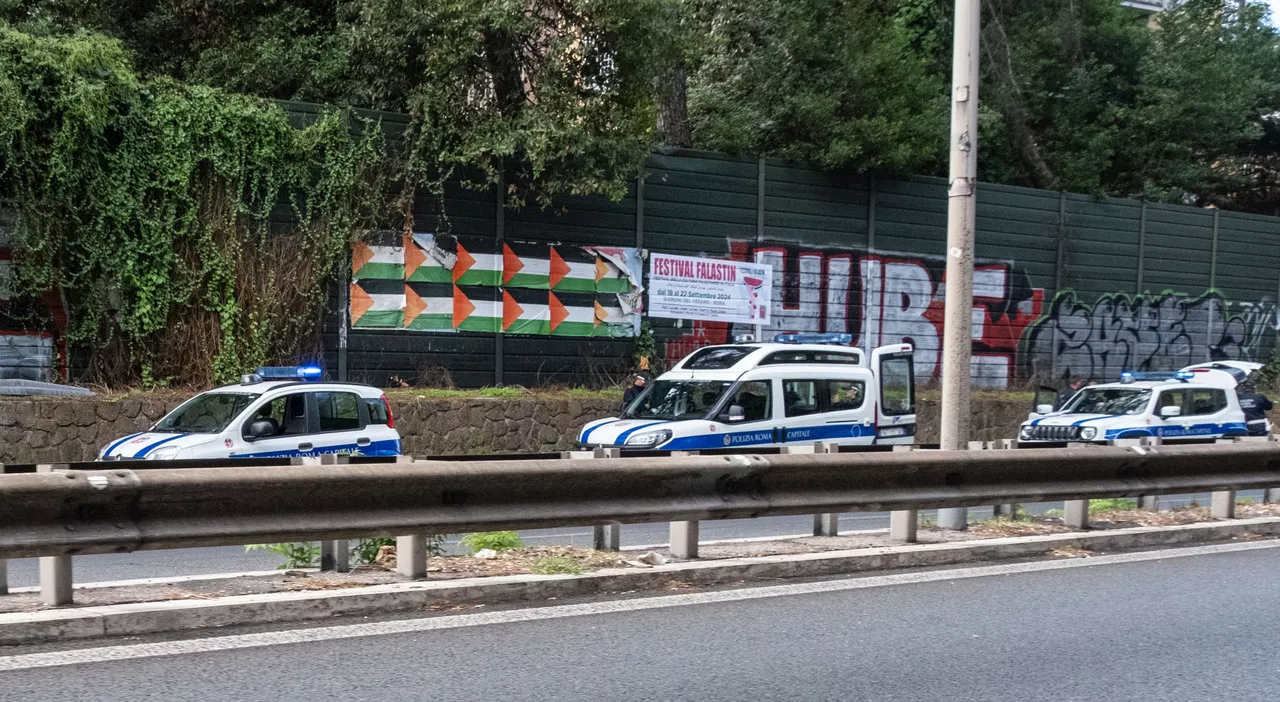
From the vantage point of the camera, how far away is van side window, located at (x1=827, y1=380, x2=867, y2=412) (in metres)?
14.7

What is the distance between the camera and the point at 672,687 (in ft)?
18.2

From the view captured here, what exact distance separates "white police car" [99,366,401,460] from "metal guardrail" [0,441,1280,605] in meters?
4.26

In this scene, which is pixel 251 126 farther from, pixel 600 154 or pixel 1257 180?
pixel 1257 180

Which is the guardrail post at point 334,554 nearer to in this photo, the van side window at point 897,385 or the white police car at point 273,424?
the white police car at point 273,424

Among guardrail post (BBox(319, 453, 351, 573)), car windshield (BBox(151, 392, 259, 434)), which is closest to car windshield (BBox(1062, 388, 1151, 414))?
car windshield (BBox(151, 392, 259, 434))

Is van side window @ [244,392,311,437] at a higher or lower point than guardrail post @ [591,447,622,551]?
higher

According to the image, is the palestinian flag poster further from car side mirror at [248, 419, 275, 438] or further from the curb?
the curb

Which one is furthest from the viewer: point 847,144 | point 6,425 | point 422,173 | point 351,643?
point 847,144

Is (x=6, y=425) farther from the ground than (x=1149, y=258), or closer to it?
closer to it

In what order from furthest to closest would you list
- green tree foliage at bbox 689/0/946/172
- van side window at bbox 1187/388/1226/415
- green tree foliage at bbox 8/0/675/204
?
green tree foliage at bbox 689/0/946/172
green tree foliage at bbox 8/0/675/204
van side window at bbox 1187/388/1226/415

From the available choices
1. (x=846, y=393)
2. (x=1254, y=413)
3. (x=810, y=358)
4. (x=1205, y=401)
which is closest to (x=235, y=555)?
(x=810, y=358)

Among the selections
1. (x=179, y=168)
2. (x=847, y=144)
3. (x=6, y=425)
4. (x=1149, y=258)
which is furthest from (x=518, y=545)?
(x=1149, y=258)

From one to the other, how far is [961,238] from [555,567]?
4.99m

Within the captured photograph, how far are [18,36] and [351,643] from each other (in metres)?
12.5
